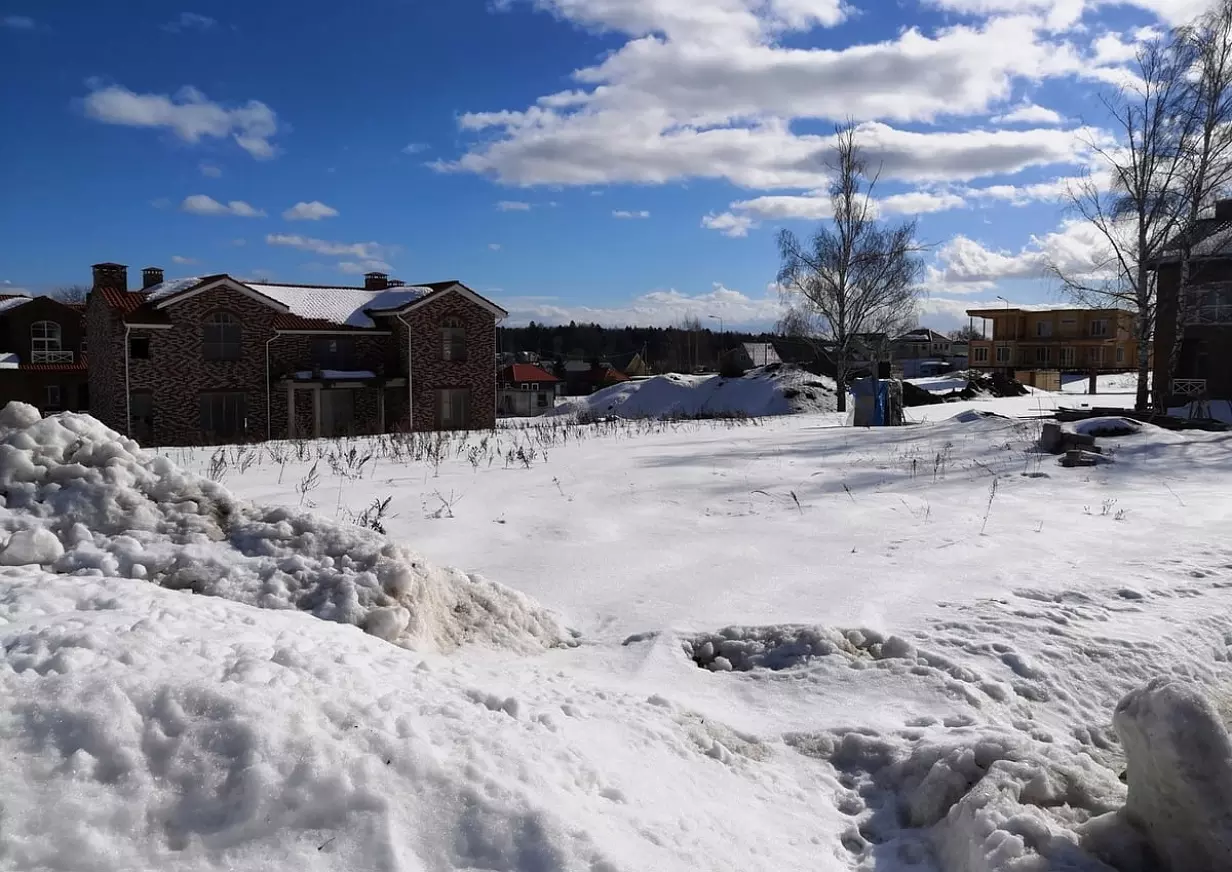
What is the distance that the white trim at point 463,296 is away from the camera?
3167 centimetres

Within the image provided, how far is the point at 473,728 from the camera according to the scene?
3170 millimetres

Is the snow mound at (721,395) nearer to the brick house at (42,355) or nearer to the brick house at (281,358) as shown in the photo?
the brick house at (281,358)

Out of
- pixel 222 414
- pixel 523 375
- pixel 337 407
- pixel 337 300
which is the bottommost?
pixel 222 414

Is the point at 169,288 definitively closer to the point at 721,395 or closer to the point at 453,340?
the point at 453,340

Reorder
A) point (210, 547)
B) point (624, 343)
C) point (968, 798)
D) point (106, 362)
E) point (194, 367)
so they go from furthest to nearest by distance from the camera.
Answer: point (624, 343) → point (106, 362) → point (194, 367) → point (210, 547) → point (968, 798)

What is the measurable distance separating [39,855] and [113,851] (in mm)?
174

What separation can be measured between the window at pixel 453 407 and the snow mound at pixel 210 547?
28096 millimetres

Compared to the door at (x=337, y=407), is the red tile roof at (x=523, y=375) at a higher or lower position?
higher

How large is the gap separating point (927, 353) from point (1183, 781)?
93.2 m

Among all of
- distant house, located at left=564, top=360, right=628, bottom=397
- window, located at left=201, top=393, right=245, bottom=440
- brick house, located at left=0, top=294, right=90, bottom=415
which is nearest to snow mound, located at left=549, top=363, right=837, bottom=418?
window, located at left=201, top=393, right=245, bottom=440

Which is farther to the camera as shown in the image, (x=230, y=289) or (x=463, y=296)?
(x=463, y=296)

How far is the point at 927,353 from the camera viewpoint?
296ft

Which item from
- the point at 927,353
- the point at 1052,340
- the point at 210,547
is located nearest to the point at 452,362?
the point at 210,547

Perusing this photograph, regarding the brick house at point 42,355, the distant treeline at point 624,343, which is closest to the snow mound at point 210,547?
the brick house at point 42,355
